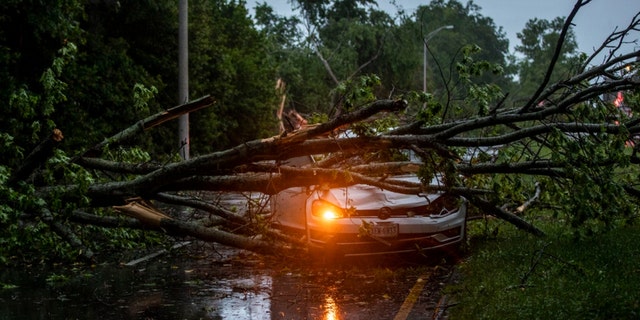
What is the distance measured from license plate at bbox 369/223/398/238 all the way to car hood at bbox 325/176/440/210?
24cm

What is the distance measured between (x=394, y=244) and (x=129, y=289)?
115 inches

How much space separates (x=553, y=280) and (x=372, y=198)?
2.69 meters

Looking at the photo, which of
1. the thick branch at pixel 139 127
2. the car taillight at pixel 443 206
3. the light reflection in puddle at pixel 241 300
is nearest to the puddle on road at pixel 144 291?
the light reflection in puddle at pixel 241 300

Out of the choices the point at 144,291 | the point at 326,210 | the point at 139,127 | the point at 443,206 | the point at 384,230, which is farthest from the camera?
the point at 139,127

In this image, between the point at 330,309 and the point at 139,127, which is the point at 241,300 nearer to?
the point at 330,309

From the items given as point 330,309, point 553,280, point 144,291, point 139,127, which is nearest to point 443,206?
point 553,280

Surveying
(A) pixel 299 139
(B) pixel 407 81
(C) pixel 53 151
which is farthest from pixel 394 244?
(B) pixel 407 81

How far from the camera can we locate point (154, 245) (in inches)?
474

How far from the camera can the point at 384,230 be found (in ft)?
30.7

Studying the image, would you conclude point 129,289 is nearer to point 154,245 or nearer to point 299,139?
point 299,139

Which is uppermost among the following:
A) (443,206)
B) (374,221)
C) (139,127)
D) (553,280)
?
(139,127)

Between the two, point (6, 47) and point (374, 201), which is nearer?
point (374, 201)

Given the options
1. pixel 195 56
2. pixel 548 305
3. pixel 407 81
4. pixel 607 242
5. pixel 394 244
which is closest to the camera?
pixel 548 305

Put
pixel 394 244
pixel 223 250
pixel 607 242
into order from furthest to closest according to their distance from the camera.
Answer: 1. pixel 223 250
2. pixel 607 242
3. pixel 394 244
